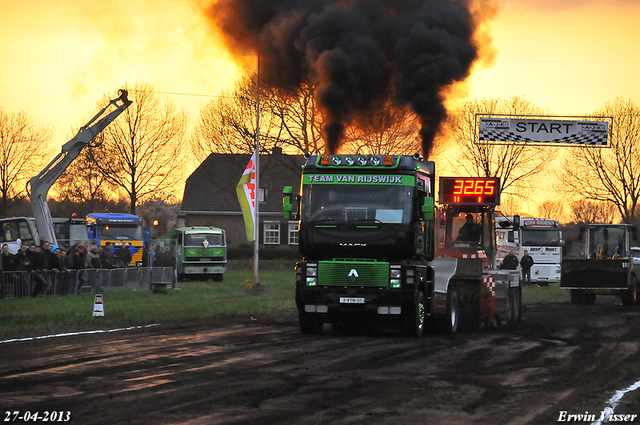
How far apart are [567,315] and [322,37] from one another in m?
9.91

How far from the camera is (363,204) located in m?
14.9

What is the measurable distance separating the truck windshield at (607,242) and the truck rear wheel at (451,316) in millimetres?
13205

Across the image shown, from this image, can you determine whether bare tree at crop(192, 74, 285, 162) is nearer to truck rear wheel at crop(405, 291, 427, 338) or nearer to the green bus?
the green bus

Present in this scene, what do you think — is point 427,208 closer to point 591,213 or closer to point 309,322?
point 309,322

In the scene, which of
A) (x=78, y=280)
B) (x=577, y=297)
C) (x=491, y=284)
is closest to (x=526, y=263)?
(x=577, y=297)

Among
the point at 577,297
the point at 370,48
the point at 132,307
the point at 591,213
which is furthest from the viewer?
the point at 591,213

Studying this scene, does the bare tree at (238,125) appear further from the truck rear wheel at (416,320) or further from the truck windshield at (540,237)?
the truck rear wheel at (416,320)

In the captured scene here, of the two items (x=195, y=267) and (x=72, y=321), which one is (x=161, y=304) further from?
(x=195, y=267)

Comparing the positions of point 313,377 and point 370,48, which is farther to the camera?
point 370,48

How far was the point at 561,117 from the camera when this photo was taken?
27.6m

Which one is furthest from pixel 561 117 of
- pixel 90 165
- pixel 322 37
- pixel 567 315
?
pixel 90 165

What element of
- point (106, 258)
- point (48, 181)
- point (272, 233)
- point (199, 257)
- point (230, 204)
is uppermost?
point (230, 204)

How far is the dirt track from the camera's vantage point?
7805 mm

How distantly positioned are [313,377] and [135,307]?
12034mm
